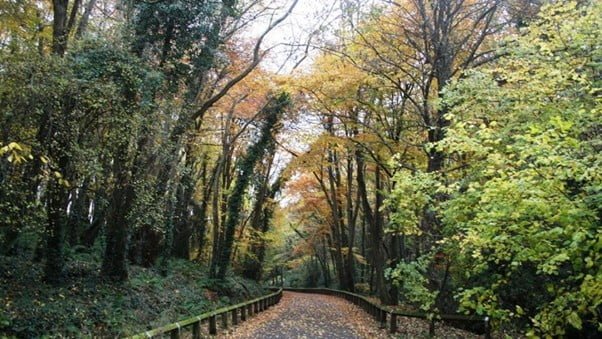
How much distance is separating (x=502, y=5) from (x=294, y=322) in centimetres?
1128

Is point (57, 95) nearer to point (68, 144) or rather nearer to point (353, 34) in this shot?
point (68, 144)

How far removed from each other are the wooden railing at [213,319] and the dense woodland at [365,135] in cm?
136

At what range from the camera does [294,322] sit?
1423cm

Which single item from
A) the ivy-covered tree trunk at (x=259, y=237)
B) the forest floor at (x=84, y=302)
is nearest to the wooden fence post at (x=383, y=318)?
the forest floor at (x=84, y=302)

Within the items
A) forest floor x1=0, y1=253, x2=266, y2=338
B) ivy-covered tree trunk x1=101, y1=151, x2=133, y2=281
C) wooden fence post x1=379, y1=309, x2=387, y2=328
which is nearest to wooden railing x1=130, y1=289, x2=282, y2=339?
forest floor x1=0, y1=253, x2=266, y2=338

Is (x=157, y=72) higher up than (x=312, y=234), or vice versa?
(x=157, y=72)

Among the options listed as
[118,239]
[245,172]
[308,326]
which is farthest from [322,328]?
[245,172]

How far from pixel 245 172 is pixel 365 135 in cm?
621

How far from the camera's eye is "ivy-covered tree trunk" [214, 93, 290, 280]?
64.0ft

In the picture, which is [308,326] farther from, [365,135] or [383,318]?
[365,135]

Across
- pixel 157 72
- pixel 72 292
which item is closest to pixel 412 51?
pixel 157 72

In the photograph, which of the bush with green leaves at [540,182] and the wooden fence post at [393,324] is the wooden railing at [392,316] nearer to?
the wooden fence post at [393,324]

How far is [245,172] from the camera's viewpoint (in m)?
20.3

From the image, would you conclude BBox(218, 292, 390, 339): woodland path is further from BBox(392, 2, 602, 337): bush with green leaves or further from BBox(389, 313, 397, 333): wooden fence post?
Answer: BBox(392, 2, 602, 337): bush with green leaves
